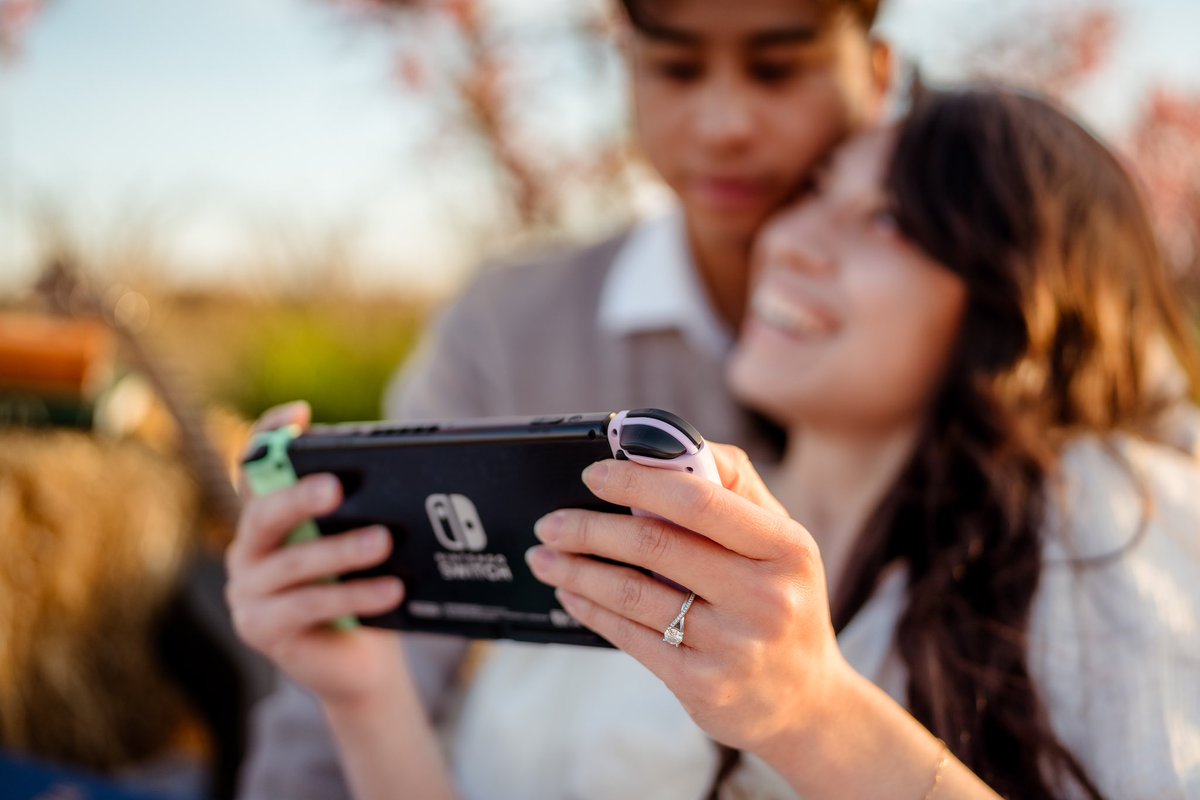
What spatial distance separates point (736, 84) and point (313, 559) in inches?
46.8

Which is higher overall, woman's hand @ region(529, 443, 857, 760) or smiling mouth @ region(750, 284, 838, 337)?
woman's hand @ region(529, 443, 857, 760)

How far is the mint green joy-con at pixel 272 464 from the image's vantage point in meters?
1.12

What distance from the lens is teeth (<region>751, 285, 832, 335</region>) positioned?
1.55m

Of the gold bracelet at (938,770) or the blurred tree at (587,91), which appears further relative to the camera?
the blurred tree at (587,91)

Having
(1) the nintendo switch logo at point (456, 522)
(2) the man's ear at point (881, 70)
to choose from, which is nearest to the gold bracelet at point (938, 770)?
(1) the nintendo switch logo at point (456, 522)

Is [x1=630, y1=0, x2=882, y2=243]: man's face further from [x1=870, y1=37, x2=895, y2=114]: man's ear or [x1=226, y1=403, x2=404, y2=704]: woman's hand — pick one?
[x1=226, y1=403, x2=404, y2=704]: woman's hand

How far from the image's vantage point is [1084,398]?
60.8 inches

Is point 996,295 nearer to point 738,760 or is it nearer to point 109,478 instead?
point 738,760

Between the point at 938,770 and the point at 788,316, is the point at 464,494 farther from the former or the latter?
the point at 788,316

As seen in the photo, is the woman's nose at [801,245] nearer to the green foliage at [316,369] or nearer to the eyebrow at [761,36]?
the eyebrow at [761,36]

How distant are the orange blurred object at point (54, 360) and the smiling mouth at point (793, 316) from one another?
175 cm

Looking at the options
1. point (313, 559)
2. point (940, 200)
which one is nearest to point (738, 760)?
point (313, 559)

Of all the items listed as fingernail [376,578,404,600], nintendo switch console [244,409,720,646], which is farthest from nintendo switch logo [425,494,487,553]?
fingernail [376,578,404,600]

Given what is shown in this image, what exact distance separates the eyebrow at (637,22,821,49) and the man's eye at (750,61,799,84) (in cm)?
5
